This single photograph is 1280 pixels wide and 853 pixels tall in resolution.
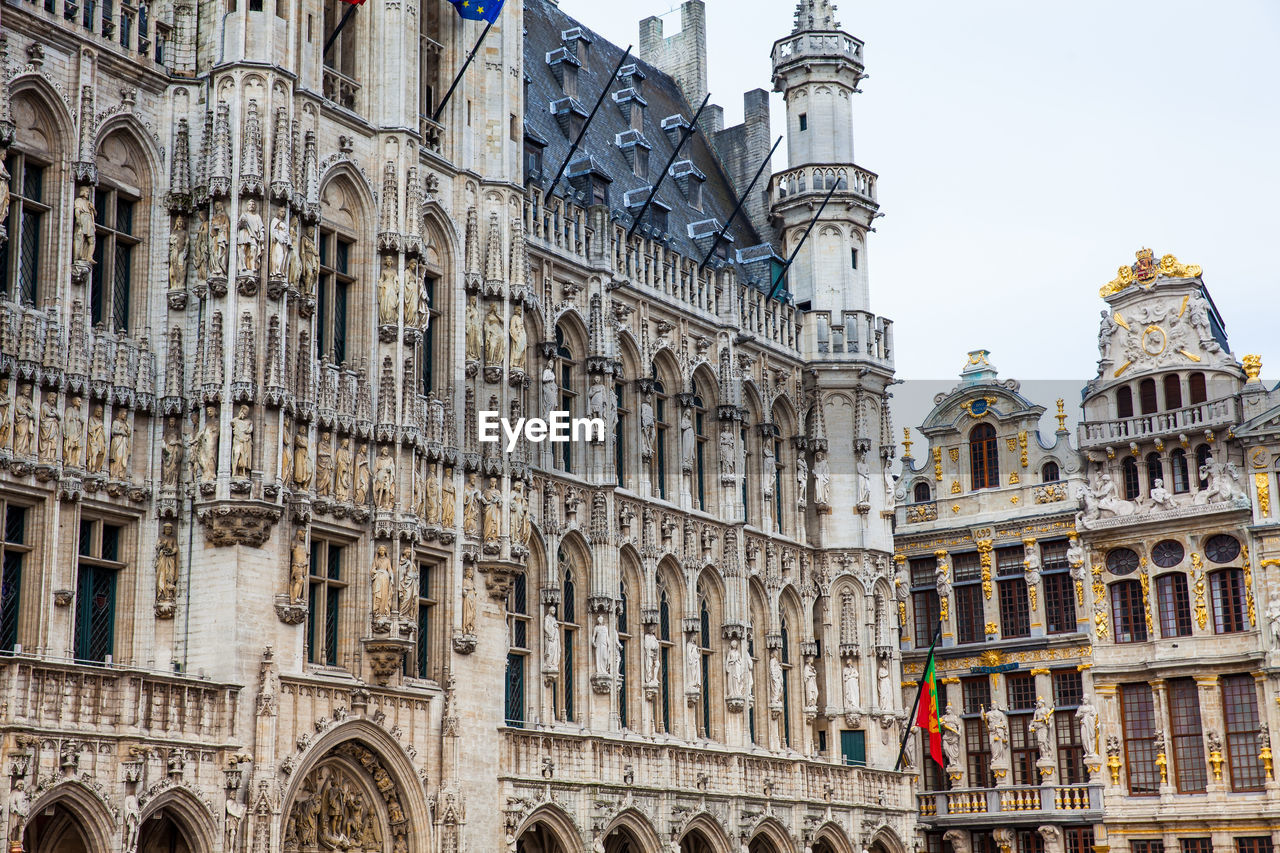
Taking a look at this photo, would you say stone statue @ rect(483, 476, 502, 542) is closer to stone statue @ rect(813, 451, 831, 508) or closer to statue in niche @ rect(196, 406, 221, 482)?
statue in niche @ rect(196, 406, 221, 482)

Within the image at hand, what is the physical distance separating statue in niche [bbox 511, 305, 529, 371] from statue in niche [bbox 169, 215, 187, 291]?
6.25m

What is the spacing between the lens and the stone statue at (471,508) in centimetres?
2764

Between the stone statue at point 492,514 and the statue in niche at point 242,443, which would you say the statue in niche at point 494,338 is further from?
the statue in niche at point 242,443

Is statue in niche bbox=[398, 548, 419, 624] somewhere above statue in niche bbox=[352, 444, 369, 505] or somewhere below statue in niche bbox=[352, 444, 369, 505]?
below

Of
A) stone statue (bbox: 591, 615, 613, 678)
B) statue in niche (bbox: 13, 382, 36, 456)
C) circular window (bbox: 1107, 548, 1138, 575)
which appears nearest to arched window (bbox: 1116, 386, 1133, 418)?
circular window (bbox: 1107, 548, 1138, 575)

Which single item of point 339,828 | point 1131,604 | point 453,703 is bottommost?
point 339,828

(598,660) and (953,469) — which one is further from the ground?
(953,469)

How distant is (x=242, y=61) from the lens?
2483 centimetres

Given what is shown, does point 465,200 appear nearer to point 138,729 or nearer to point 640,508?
point 640,508

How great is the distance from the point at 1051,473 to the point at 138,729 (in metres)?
28.3

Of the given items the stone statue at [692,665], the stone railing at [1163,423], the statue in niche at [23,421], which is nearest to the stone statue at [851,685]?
the stone statue at [692,665]

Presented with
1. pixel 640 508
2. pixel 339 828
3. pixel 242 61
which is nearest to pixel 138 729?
pixel 339 828

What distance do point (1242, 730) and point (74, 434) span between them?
93.0 feet

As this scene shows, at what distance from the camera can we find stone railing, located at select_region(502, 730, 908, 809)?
95.1 feet
